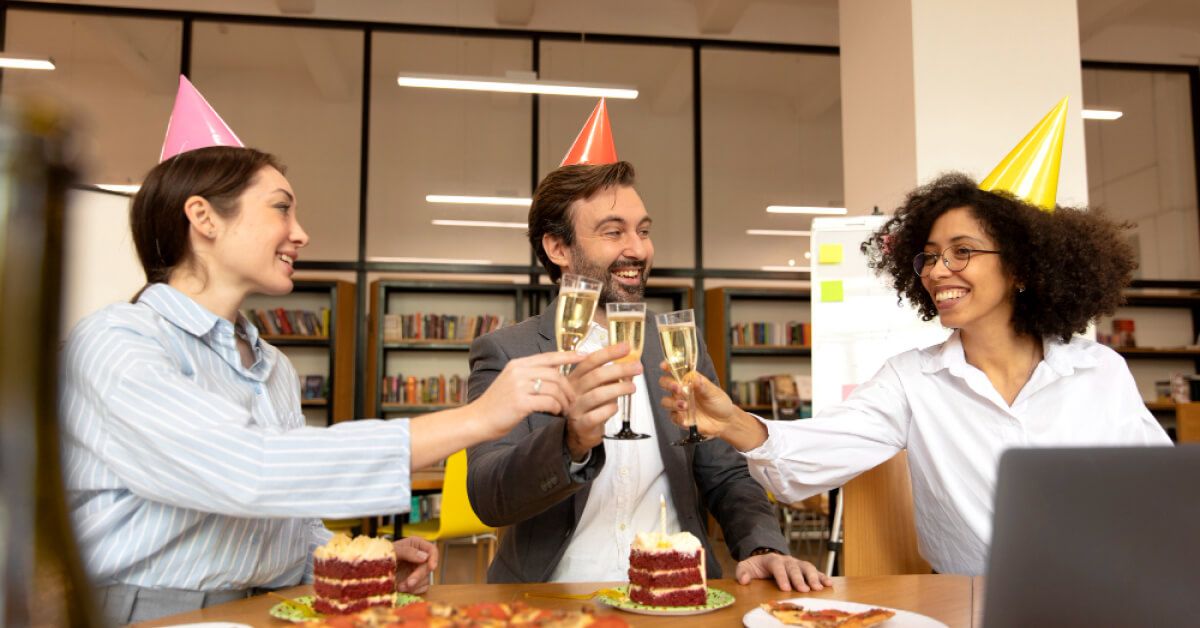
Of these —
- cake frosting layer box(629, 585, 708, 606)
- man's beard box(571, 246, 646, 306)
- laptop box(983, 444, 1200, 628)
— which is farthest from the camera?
man's beard box(571, 246, 646, 306)

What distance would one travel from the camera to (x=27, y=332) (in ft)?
1.53

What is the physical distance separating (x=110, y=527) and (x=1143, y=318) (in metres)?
9.79

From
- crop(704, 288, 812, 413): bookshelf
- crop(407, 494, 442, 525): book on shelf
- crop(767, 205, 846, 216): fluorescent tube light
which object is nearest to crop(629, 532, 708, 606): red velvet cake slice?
crop(407, 494, 442, 525): book on shelf

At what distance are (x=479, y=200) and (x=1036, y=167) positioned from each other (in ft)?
18.7

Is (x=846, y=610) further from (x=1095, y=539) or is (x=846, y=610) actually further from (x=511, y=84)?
(x=511, y=84)

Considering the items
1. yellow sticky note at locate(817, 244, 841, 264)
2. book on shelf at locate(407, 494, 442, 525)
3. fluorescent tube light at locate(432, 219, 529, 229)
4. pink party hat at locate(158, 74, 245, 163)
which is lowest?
book on shelf at locate(407, 494, 442, 525)

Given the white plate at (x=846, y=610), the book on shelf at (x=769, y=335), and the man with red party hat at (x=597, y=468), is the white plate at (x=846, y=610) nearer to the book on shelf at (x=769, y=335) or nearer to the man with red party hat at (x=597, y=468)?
the man with red party hat at (x=597, y=468)

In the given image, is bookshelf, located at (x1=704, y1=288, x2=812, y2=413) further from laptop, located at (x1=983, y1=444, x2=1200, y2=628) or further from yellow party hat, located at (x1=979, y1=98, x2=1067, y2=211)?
laptop, located at (x1=983, y1=444, x2=1200, y2=628)

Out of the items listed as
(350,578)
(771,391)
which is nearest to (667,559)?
(350,578)

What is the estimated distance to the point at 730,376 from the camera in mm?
8742

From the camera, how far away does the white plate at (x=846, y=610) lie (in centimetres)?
125

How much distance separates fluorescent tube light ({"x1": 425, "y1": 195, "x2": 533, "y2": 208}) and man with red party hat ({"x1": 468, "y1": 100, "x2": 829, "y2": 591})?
5.77 meters

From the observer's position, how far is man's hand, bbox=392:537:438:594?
1.57 m

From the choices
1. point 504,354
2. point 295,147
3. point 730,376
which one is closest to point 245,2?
point 295,147
